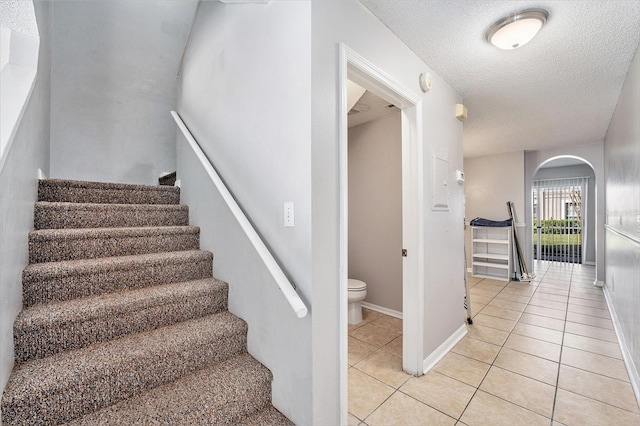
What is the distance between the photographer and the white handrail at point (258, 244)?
1.23 m

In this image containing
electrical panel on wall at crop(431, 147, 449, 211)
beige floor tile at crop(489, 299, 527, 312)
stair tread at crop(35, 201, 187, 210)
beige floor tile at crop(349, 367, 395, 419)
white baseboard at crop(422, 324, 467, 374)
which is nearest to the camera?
beige floor tile at crop(349, 367, 395, 419)

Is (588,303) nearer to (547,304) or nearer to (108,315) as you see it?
(547,304)

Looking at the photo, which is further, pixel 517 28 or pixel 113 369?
pixel 517 28

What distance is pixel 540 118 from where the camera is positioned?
3605 mm

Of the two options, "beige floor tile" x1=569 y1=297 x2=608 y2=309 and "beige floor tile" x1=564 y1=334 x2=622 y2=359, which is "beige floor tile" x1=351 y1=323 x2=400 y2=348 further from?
"beige floor tile" x1=569 y1=297 x2=608 y2=309

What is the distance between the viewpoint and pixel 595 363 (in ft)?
7.39

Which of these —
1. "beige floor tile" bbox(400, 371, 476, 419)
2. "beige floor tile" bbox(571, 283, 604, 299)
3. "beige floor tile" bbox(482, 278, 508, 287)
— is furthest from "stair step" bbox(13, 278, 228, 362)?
"beige floor tile" bbox(571, 283, 604, 299)

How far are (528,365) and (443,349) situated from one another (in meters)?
0.61

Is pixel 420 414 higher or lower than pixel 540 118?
lower

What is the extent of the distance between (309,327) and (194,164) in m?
1.70

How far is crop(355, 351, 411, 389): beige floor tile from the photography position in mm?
2045

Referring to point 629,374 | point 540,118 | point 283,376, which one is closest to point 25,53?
point 283,376

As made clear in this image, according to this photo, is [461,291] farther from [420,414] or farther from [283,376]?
[283,376]

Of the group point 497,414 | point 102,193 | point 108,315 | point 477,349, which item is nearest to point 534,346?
point 477,349
